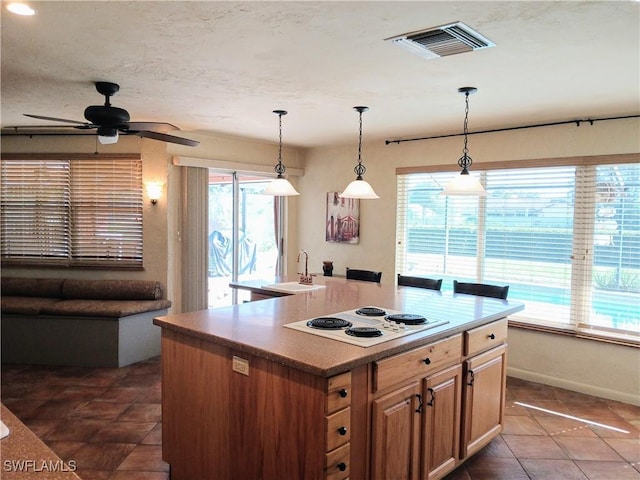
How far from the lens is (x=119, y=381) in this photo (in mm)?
4133

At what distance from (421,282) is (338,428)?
240cm

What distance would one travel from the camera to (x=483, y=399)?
2.80 meters

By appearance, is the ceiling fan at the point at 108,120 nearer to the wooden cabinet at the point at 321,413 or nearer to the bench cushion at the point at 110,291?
the wooden cabinet at the point at 321,413

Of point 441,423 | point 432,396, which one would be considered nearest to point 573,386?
point 441,423

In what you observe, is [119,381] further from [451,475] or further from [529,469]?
[529,469]

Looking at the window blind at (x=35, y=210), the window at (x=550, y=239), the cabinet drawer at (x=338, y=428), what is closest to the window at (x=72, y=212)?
the window blind at (x=35, y=210)

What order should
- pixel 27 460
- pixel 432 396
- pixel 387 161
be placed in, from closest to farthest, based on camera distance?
pixel 27 460 < pixel 432 396 < pixel 387 161

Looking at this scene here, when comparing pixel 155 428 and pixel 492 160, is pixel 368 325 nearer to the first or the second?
pixel 155 428

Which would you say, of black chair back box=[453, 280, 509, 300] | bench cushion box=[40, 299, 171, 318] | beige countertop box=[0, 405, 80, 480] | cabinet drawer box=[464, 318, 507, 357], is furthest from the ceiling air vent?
bench cushion box=[40, 299, 171, 318]

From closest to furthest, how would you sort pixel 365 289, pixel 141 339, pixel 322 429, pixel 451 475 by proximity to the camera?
pixel 322 429 < pixel 451 475 < pixel 365 289 < pixel 141 339

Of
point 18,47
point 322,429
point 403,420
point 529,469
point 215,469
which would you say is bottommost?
point 529,469

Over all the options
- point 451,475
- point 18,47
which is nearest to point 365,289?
point 451,475

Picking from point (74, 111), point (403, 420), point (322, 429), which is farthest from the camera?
point (74, 111)

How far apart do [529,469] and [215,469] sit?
1.91 metres
